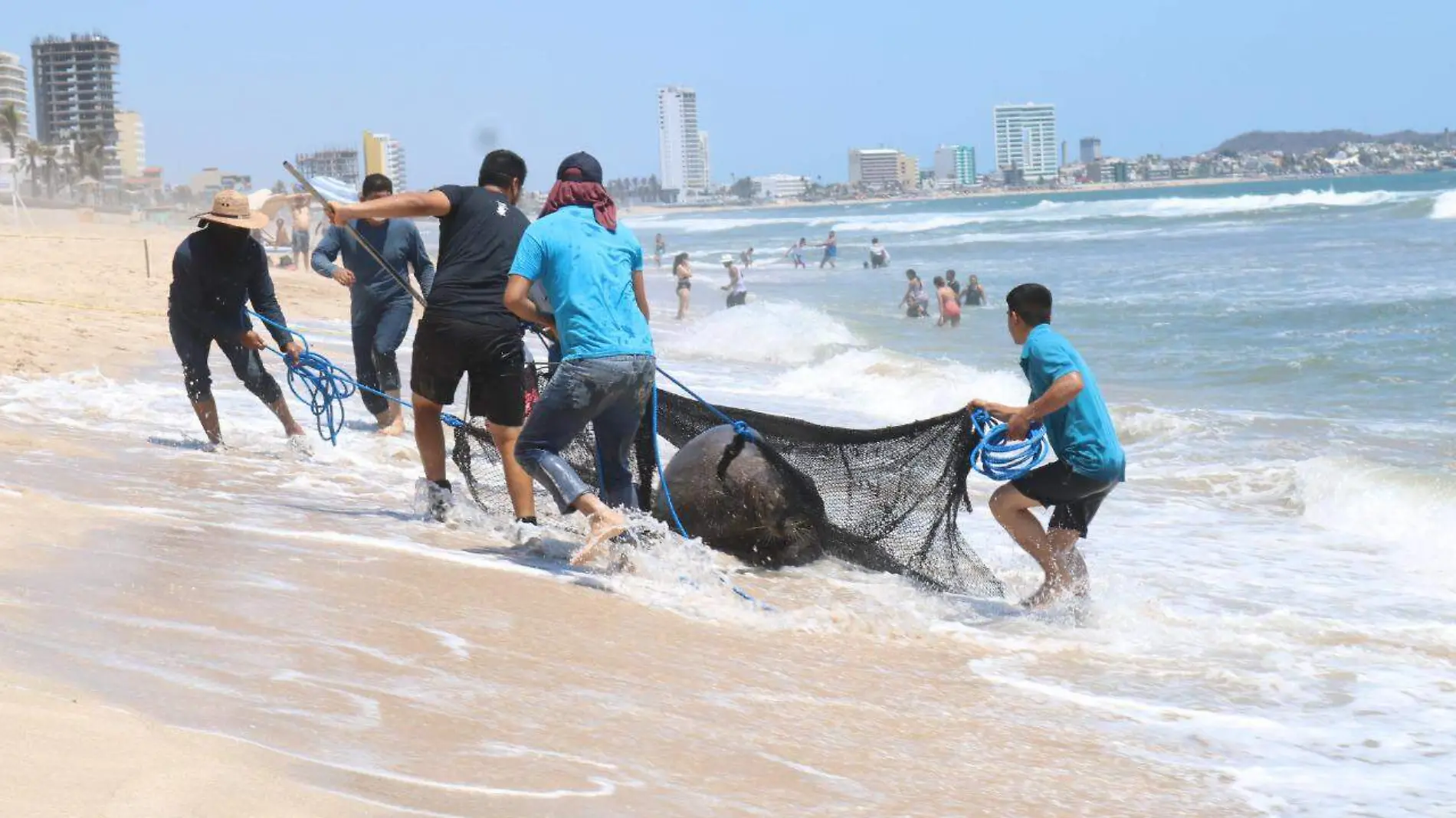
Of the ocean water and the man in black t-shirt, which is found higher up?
the man in black t-shirt

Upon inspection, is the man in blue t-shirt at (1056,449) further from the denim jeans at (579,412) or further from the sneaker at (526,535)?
the sneaker at (526,535)

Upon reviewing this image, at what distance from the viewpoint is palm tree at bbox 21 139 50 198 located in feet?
375

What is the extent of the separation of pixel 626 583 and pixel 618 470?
1.74 ft

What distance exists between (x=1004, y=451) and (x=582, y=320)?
1777 millimetres

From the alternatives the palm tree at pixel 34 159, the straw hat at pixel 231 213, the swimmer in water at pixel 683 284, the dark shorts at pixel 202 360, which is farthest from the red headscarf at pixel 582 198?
the palm tree at pixel 34 159

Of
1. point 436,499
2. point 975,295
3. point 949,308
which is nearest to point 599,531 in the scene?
point 436,499

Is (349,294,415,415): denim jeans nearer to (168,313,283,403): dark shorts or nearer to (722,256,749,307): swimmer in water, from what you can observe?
(168,313,283,403): dark shorts

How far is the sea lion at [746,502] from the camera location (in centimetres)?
663

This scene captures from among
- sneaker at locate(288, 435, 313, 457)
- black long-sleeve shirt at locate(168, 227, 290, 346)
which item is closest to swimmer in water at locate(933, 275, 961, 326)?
sneaker at locate(288, 435, 313, 457)

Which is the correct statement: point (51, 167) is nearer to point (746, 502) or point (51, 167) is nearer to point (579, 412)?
point (746, 502)

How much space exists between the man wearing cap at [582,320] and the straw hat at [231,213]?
Answer: 107 inches

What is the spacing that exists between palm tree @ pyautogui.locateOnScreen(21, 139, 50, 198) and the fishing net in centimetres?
11547

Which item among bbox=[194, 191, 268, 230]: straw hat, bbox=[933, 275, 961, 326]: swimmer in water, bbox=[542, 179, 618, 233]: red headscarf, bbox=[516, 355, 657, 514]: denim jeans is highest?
bbox=[194, 191, 268, 230]: straw hat

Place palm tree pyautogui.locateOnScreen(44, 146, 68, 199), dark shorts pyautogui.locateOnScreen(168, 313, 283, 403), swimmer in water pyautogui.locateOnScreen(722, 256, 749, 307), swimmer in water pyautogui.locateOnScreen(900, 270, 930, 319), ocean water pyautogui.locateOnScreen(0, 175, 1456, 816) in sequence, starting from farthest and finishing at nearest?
palm tree pyautogui.locateOnScreen(44, 146, 68, 199) → swimmer in water pyautogui.locateOnScreen(722, 256, 749, 307) → swimmer in water pyautogui.locateOnScreen(900, 270, 930, 319) → dark shorts pyautogui.locateOnScreen(168, 313, 283, 403) → ocean water pyautogui.locateOnScreen(0, 175, 1456, 816)
